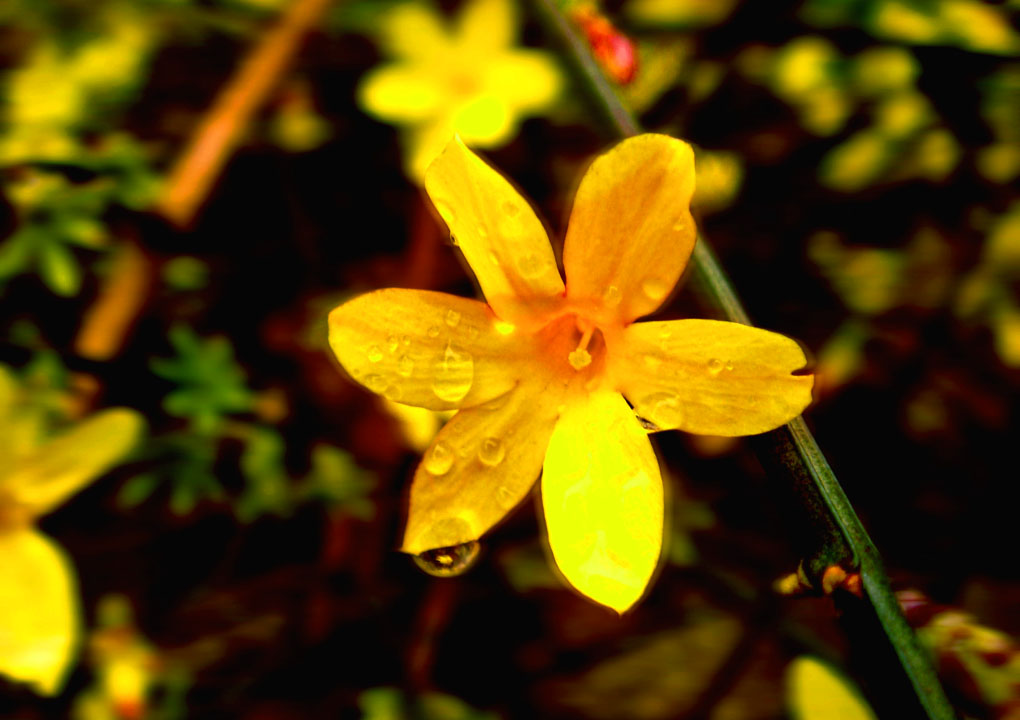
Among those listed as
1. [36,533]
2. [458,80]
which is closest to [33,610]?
[36,533]

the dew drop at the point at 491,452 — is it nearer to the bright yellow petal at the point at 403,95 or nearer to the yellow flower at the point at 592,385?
the yellow flower at the point at 592,385

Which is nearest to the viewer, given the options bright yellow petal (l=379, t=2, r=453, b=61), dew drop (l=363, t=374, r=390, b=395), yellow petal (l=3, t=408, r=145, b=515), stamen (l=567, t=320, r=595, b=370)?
dew drop (l=363, t=374, r=390, b=395)

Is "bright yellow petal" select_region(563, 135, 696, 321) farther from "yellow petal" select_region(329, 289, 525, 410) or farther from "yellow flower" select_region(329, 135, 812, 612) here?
"yellow petal" select_region(329, 289, 525, 410)

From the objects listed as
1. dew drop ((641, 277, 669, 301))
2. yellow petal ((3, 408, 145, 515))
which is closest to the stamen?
dew drop ((641, 277, 669, 301))

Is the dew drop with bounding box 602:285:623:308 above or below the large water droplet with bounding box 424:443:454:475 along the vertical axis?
above

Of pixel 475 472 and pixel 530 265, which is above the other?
pixel 530 265

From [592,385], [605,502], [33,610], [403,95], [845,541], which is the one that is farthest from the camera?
[403,95]

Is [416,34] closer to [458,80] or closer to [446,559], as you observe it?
[458,80]
